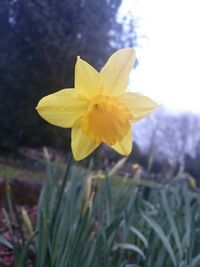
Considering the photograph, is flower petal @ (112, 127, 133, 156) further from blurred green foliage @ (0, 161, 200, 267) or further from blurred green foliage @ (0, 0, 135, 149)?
blurred green foliage @ (0, 0, 135, 149)

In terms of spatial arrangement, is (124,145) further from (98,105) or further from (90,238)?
(90,238)

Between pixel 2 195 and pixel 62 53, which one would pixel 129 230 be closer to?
pixel 2 195

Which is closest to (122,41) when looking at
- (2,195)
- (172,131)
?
(2,195)

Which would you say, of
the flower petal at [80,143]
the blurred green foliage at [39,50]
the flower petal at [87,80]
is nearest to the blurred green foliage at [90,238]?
the flower petal at [80,143]

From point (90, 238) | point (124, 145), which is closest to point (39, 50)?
point (90, 238)

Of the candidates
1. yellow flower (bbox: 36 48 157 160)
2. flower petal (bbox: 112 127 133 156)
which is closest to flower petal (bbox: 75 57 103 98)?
yellow flower (bbox: 36 48 157 160)

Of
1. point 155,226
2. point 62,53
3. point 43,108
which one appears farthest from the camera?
point 62,53
